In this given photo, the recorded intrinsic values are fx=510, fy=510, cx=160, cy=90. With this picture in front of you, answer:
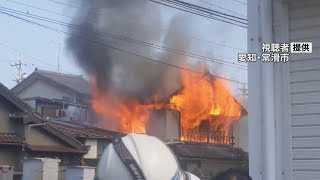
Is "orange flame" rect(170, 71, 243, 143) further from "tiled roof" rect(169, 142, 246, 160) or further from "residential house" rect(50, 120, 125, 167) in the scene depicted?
"residential house" rect(50, 120, 125, 167)

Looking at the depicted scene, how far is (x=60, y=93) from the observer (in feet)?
118

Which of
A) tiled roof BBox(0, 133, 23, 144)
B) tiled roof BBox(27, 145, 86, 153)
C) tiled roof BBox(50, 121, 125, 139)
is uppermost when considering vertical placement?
tiled roof BBox(50, 121, 125, 139)

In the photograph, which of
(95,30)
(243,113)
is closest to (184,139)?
(243,113)

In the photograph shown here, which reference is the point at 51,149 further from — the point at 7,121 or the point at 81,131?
the point at 81,131

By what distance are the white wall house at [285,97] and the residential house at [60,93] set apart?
25.9 meters

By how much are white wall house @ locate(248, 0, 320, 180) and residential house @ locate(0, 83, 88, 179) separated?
1487 cm

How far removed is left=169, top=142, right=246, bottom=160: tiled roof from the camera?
26109 millimetres

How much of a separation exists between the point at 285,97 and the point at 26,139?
16117 millimetres

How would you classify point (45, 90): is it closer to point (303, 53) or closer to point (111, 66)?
point (111, 66)

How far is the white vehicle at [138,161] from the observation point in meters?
2.91

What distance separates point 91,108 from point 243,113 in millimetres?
10466

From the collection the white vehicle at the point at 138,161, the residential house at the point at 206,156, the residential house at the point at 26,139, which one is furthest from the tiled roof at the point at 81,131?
the white vehicle at the point at 138,161

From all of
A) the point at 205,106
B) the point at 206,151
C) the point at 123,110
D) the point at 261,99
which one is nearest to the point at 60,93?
the point at 123,110

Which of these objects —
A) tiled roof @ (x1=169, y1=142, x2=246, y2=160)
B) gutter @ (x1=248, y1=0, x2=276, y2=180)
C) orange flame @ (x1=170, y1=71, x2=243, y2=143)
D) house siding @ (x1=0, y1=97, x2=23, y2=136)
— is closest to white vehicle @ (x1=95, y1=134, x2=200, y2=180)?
gutter @ (x1=248, y1=0, x2=276, y2=180)
